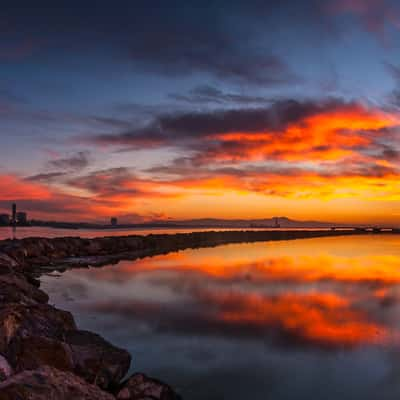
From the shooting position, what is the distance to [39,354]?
4980mm

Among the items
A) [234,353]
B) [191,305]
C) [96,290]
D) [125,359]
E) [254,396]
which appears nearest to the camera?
[254,396]

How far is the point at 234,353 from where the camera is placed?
6445 mm

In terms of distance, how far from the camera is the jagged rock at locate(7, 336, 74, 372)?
4.95m

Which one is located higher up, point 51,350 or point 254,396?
Result: point 51,350

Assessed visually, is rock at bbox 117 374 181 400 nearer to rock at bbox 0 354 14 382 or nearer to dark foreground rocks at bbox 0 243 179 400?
dark foreground rocks at bbox 0 243 179 400

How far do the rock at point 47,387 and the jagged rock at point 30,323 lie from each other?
1.73m

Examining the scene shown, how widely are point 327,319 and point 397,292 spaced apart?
5.18 meters

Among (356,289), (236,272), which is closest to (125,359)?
(356,289)

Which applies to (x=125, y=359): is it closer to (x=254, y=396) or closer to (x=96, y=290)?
(x=254, y=396)

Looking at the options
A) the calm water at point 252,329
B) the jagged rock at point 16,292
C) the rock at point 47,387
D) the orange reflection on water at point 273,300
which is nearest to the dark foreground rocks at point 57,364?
the rock at point 47,387

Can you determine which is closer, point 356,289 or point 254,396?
point 254,396

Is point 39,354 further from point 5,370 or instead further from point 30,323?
point 30,323

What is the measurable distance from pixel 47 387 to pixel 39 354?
1535mm

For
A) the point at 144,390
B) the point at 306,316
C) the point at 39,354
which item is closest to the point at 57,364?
the point at 39,354
